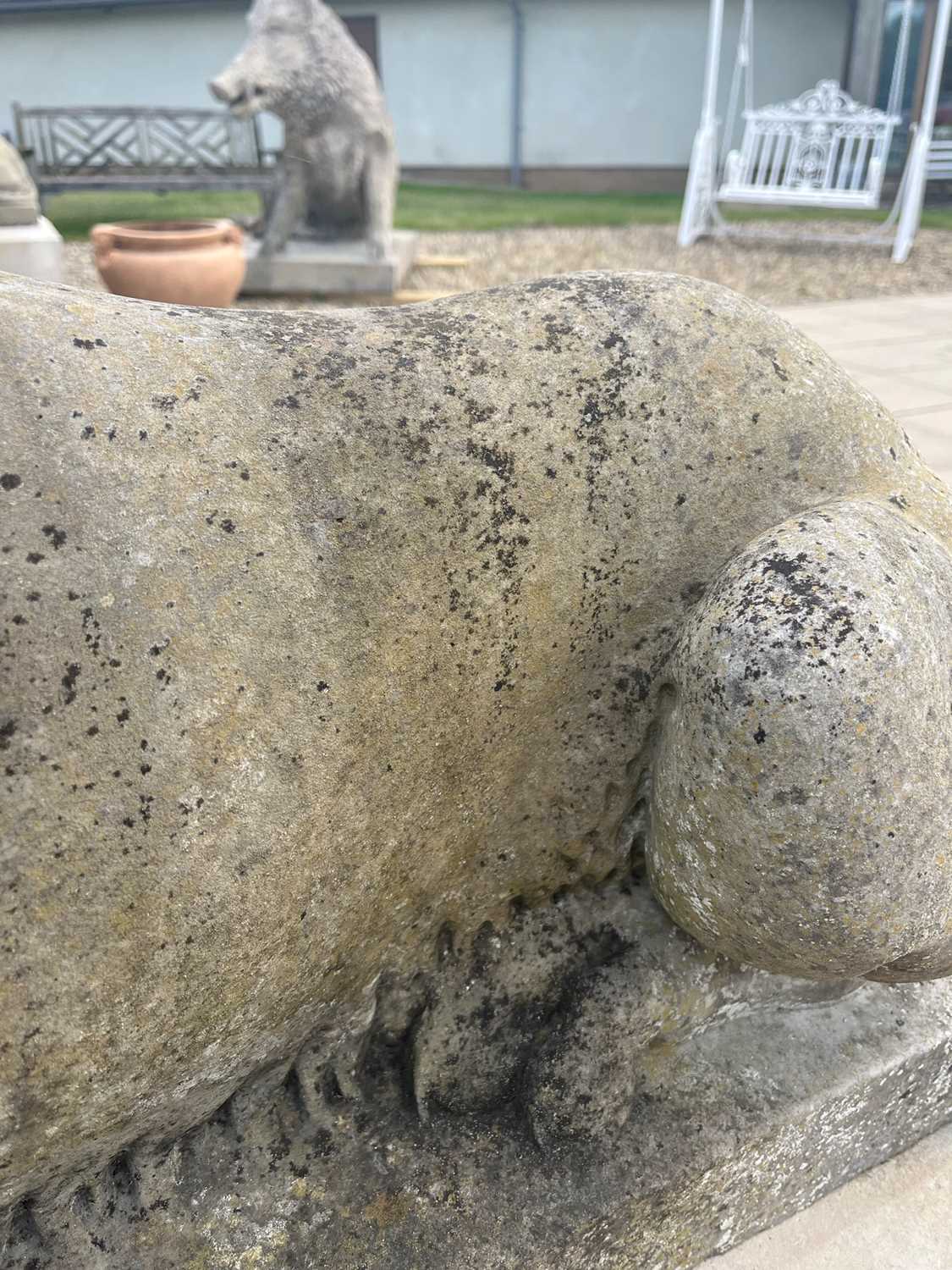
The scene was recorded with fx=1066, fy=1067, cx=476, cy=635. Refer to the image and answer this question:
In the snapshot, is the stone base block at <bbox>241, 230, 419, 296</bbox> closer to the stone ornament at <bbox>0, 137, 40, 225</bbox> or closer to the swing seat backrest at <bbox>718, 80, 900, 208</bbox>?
the stone ornament at <bbox>0, 137, 40, 225</bbox>

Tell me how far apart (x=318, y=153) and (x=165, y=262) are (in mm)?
1466

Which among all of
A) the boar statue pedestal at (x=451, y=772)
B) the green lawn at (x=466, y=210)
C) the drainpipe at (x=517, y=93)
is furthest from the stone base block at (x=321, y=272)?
the drainpipe at (x=517, y=93)

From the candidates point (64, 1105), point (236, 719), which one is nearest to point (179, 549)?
point (236, 719)

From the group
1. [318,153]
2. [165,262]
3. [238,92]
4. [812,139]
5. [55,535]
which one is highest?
[55,535]

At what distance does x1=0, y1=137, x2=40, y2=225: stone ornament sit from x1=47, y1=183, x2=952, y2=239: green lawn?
4046 mm

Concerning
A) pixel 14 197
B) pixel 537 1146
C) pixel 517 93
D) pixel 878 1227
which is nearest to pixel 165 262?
pixel 14 197

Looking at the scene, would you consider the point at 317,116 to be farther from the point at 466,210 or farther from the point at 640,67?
the point at 640,67

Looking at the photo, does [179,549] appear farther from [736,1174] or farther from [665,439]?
[736,1174]

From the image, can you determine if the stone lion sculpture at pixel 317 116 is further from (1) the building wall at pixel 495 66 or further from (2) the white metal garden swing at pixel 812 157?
(1) the building wall at pixel 495 66

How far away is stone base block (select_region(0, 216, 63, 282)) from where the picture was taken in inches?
198

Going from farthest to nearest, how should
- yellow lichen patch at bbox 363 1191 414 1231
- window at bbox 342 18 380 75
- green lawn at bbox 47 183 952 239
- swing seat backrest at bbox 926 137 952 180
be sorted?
window at bbox 342 18 380 75 < green lawn at bbox 47 183 952 239 < swing seat backrest at bbox 926 137 952 180 < yellow lichen patch at bbox 363 1191 414 1231

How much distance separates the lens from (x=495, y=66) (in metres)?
14.6

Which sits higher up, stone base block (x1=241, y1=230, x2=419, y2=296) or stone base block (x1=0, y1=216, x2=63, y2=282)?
stone base block (x1=0, y1=216, x2=63, y2=282)

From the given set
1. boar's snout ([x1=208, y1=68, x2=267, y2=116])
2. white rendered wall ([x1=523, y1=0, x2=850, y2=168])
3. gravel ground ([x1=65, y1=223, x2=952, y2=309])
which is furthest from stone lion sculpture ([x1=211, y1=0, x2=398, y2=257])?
white rendered wall ([x1=523, y1=0, x2=850, y2=168])
